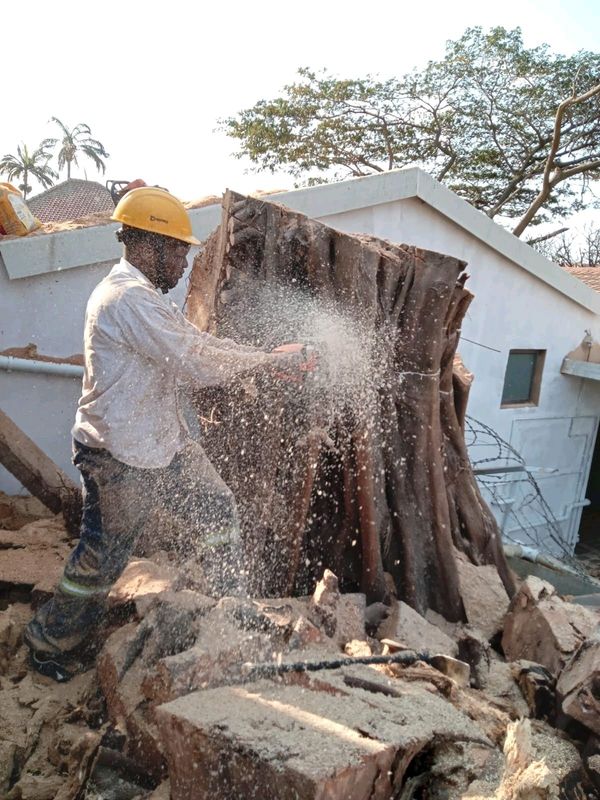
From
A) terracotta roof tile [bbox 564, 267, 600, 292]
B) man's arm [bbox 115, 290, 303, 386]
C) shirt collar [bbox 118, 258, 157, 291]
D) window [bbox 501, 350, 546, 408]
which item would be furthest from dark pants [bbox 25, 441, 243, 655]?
terracotta roof tile [bbox 564, 267, 600, 292]

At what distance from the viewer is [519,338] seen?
9.75 m

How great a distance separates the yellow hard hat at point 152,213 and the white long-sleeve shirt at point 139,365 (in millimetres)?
202

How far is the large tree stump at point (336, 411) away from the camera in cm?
363

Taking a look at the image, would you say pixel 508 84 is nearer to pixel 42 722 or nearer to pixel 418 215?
pixel 418 215

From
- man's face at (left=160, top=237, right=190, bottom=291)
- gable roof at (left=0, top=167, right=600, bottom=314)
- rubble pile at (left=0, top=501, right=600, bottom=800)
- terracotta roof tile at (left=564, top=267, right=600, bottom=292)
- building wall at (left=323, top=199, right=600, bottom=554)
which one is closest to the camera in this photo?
rubble pile at (left=0, top=501, right=600, bottom=800)

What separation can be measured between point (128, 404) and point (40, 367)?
8.29 ft

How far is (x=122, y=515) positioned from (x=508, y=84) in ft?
64.2

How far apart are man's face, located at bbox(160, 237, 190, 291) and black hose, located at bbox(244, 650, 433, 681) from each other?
1.77 metres

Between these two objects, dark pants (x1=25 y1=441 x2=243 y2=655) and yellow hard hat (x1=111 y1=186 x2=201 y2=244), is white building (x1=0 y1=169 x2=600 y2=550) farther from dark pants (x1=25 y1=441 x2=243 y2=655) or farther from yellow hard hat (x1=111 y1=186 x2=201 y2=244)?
dark pants (x1=25 y1=441 x2=243 y2=655)

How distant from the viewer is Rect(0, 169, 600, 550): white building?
536 centimetres

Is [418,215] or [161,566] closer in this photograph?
[161,566]

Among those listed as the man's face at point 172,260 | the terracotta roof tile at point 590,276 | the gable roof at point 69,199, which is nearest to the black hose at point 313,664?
the man's face at point 172,260

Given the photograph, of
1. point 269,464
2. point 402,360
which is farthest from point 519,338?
point 269,464

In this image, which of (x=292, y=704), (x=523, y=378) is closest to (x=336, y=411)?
(x=292, y=704)
